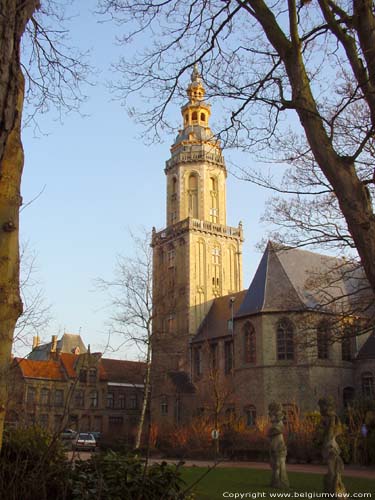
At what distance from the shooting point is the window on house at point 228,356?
43.4 meters

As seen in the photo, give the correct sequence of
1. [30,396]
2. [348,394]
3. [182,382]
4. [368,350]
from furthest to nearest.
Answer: [182,382] → [368,350] → [348,394] → [30,396]

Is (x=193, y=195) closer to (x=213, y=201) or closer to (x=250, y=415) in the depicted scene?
(x=213, y=201)

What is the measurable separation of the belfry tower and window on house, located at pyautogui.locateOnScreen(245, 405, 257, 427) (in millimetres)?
10027

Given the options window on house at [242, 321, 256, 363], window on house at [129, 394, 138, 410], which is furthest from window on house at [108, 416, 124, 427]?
window on house at [242, 321, 256, 363]

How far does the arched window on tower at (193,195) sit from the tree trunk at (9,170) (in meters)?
52.6

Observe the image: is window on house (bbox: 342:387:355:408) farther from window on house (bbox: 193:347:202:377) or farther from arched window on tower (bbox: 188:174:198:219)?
arched window on tower (bbox: 188:174:198:219)

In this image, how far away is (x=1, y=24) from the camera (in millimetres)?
3430

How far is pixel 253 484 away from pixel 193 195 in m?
44.0

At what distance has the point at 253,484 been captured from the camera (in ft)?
48.0

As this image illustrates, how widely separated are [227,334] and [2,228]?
136 feet

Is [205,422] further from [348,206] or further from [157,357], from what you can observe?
[348,206]

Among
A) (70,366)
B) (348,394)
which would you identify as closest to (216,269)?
(70,366)

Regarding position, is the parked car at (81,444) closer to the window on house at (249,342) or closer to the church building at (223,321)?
the church building at (223,321)

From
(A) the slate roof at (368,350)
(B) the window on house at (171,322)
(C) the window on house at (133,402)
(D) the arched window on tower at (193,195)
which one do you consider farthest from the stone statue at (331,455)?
(C) the window on house at (133,402)
